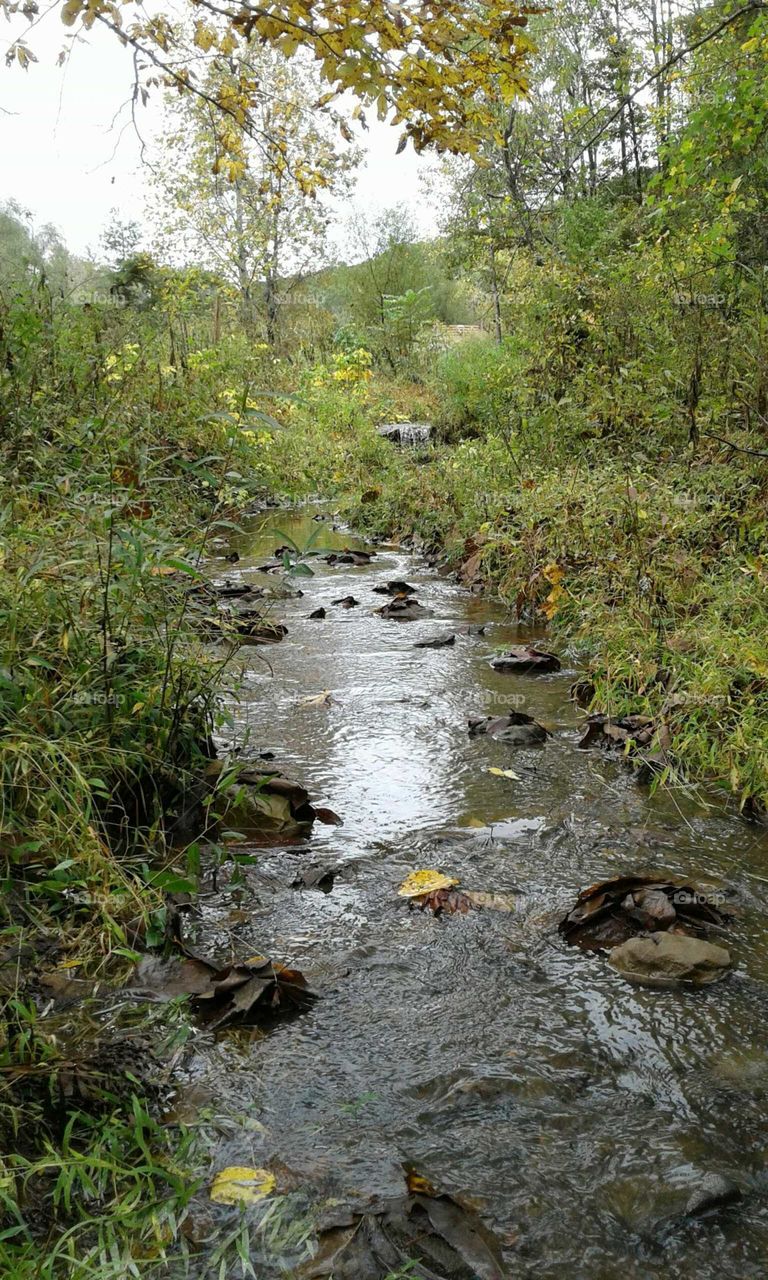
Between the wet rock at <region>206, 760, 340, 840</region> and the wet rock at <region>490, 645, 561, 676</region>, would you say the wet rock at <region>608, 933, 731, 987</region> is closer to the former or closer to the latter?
the wet rock at <region>206, 760, 340, 840</region>

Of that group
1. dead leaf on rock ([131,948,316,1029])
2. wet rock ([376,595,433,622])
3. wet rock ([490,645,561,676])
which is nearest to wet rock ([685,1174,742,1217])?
dead leaf on rock ([131,948,316,1029])

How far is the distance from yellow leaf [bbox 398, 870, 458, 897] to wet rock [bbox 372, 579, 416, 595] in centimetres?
395

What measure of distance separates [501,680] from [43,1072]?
3.13 m

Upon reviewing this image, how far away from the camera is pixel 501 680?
440 cm

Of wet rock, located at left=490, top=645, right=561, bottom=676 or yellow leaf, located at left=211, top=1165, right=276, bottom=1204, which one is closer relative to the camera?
yellow leaf, located at left=211, top=1165, right=276, bottom=1204

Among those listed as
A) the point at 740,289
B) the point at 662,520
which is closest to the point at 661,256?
the point at 740,289

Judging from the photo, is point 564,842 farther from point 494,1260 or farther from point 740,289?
point 740,289

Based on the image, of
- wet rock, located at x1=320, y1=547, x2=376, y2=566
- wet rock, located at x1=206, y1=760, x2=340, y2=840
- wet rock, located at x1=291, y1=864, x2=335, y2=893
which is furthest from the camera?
wet rock, located at x1=320, y1=547, x2=376, y2=566

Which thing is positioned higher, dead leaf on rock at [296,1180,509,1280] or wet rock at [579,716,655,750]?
dead leaf on rock at [296,1180,509,1280]

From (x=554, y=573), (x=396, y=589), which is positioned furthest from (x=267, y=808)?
(x=396, y=589)

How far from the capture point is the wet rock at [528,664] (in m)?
4.54

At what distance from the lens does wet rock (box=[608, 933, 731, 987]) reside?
2018mm

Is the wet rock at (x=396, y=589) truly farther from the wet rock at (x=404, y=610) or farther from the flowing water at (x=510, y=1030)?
the flowing water at (x=510, y=1030)

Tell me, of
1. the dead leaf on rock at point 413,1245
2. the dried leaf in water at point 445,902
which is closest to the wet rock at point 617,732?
the dried leaf in water at point 445,902
